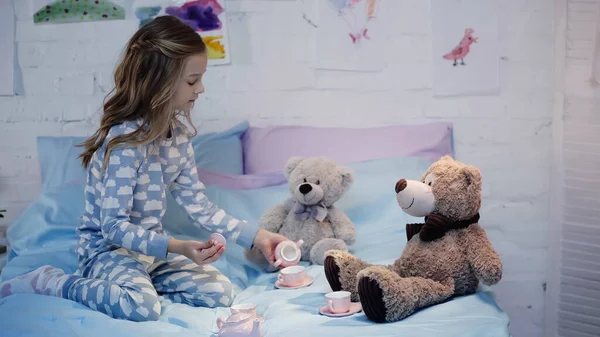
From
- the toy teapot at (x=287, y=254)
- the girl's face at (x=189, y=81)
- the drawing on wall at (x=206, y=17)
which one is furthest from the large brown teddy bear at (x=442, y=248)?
the drawing on wall at (x=206, y=17)

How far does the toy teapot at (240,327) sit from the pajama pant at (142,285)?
0.89 ft

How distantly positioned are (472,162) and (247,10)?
3.35ft

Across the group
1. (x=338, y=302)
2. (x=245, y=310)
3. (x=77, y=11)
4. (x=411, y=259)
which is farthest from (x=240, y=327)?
(x=77, y=11)


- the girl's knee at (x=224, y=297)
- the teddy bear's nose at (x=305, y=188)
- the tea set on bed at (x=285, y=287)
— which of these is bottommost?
the girl's knee at (x=224, y=297)

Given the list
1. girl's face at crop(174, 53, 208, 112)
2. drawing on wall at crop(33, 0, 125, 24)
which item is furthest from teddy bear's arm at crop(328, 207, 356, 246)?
drawing on wall at crop(33, 0, 125, 24)

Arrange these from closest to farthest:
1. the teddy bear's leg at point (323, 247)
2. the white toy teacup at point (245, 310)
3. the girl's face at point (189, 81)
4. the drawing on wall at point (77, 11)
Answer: the white toy teacup at point (245, 310)
the girl's face at point (189, 81)
the teddy bear's leg at point (323, 247)
the drawing on wall at point (77, 11)

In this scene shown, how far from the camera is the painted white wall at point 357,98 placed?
8.43ft

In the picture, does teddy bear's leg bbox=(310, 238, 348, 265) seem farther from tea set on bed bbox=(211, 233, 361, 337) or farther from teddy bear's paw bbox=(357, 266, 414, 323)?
teddy bear's paw bbox=(357, 266, 414, 323)

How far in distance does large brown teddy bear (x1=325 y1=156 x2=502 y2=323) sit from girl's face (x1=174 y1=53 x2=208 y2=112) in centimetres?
60

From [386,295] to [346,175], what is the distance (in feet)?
2.14

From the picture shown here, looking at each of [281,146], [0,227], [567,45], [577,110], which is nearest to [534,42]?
[567,45]

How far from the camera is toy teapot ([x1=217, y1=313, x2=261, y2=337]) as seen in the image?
1.52 m

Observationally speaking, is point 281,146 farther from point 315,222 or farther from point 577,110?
point 577,110

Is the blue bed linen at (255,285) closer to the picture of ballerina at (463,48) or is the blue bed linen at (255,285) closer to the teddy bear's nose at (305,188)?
the teddy bear's nose at (305,188)
